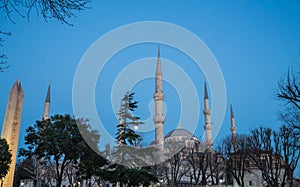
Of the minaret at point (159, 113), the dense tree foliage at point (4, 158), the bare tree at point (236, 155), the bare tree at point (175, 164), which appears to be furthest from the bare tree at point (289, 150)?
the dense tree foliage at point (4, 158)

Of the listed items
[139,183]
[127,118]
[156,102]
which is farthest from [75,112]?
[156,102]

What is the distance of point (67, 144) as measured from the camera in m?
20.2

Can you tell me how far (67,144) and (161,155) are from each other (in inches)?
802

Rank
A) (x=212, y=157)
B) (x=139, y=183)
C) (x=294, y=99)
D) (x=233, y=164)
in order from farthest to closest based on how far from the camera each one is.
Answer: (x=212, y=157) < (x=233, y=164) < (x=139, y=183) < (x=294, y=99)

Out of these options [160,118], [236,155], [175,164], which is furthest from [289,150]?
[160,118]

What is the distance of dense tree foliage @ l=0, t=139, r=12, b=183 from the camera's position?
23812 mm

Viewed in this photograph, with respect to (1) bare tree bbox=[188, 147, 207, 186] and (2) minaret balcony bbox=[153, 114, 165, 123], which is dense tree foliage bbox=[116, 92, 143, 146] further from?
(2) minaret balcony bbox=[153, 114, 165, 123]

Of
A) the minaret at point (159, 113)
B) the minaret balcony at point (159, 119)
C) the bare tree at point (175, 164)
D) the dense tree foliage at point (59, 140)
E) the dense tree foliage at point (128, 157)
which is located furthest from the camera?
the minaret balcony at point (159, 119)

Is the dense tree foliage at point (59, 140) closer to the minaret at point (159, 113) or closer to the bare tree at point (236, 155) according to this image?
the bare tree at point (236, 155)

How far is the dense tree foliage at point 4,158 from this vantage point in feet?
78.1

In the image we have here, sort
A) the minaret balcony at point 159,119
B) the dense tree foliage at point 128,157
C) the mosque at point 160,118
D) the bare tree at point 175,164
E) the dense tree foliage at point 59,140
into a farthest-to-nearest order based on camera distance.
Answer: the minaret balcony at point 159,119, the mosque at point 160,118, the bare tree at point 175,164, the dense tree foliage at point 59,140, the dense tree foliage at point 128,157

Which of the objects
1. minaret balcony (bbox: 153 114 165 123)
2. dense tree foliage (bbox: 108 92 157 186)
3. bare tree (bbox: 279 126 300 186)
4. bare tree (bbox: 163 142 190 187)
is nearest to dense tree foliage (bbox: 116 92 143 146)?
dense tree foliage (bbox: 108 92 157 186)

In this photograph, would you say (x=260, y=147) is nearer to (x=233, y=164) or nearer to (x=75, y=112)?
(x=233, y=164)

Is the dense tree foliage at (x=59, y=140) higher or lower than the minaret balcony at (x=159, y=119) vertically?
lower
